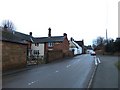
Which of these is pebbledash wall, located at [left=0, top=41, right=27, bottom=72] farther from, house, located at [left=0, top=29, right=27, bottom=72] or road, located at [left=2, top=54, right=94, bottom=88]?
road, located at [left=2, top=54, right=94, bottom=88]

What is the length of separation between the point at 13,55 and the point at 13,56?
0.12 metres

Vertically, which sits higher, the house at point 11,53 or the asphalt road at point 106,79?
the house at point 11,53

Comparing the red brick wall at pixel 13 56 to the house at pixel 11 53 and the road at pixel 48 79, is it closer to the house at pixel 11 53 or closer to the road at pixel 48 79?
the house at pixel 11 53

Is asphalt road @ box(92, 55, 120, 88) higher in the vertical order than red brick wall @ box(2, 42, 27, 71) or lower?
lower

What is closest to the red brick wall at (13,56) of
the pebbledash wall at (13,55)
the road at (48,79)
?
the pebbledash wall at (13,55)

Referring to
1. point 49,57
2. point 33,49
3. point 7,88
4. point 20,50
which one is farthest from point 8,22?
point 7,88

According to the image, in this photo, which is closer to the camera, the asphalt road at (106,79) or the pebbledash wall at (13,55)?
the asphalt road at (106,79)

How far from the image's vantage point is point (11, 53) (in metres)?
25.8

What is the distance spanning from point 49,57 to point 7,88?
29.5 metres

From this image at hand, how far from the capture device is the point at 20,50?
28094mm

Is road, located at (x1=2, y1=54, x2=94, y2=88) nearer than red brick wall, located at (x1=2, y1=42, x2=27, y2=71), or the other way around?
road, located at (x1=2, y1=54, x2=94, y2=88)

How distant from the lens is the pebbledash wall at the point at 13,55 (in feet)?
79.5

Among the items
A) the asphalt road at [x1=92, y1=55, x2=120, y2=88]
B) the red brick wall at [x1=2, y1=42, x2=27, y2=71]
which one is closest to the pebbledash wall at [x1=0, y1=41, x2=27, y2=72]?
the red brick wall at [x1=2, y1=42, x2=27, y2=71]

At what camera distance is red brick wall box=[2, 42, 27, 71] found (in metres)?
24.2
